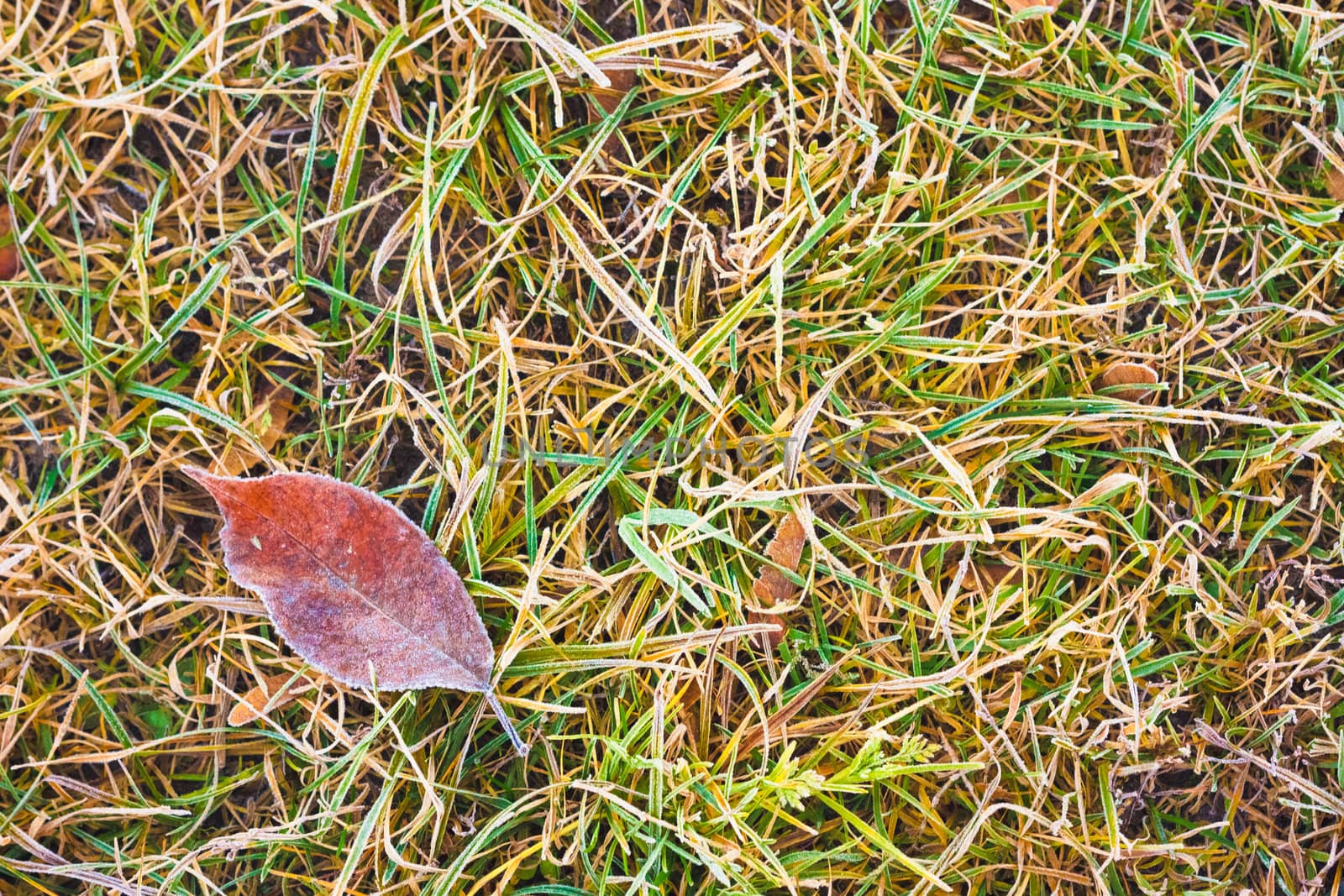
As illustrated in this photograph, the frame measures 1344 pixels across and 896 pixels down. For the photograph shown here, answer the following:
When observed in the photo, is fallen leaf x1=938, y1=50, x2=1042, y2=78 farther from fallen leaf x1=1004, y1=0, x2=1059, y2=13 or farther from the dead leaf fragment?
the dead leaf fragment

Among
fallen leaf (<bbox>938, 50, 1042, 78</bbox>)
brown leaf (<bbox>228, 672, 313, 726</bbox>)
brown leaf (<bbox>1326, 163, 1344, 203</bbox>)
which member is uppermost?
fallen leaf (<bbox>938, 50, 1042, 78</bbox>)

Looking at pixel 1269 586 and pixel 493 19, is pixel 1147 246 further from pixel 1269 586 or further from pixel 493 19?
pixel 493 19

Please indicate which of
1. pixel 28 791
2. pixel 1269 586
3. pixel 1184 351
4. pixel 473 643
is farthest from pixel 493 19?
pixel 1269 586

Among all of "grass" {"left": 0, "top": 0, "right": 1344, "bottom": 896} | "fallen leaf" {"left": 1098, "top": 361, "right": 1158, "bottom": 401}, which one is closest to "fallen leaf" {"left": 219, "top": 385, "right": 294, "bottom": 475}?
"grass" {"left": 0, "top": 0, "right": 1344, "bottom": 896}

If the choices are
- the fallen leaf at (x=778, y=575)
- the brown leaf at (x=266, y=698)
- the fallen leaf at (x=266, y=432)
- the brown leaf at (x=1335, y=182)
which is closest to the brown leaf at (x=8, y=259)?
the fallen leaf at (x=266, y=432)

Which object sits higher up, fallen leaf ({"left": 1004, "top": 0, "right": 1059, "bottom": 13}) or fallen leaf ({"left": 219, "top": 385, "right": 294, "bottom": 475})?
fallen leaf ({"left": 1004, "top": 0, "right": 1059, "bottom": 13})

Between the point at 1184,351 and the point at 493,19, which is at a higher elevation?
the point at 493,19
